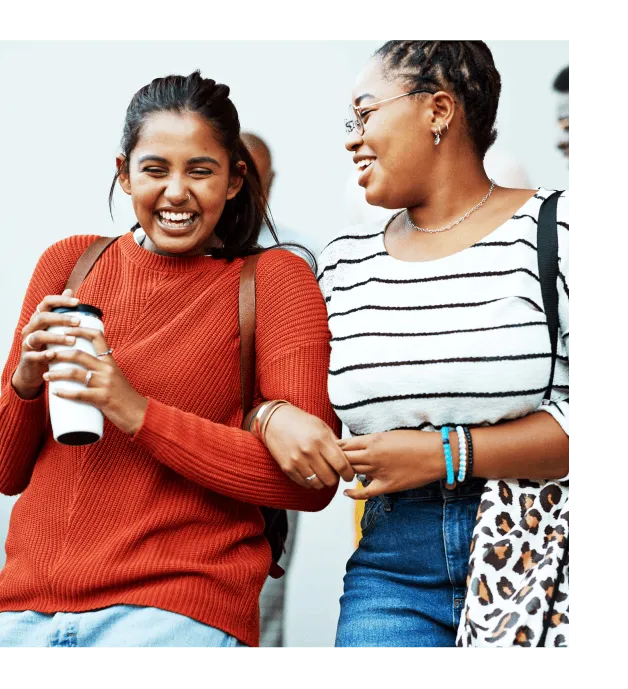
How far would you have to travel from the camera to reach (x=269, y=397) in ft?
6.55

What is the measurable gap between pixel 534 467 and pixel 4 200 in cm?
172

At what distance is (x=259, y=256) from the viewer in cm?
219

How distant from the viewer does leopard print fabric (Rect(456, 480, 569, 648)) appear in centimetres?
173

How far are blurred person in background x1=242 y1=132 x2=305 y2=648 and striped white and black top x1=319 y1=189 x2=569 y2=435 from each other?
0.55 meters

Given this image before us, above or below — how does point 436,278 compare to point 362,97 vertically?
below

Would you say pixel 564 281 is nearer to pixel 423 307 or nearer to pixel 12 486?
pixel 423 307

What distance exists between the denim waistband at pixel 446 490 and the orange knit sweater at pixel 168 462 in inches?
8.4

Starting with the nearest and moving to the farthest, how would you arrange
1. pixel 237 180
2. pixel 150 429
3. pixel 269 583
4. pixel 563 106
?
1. pixel 150 429
2. pixel 237 180
3. pixel 563 106
4. pixel 269 583

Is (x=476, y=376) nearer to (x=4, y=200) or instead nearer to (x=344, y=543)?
(x=344, y=543)

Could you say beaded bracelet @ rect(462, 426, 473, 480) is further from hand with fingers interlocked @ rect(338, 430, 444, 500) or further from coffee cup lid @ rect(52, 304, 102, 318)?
coffee cup lid @ rect(52, 304, 102, 318)

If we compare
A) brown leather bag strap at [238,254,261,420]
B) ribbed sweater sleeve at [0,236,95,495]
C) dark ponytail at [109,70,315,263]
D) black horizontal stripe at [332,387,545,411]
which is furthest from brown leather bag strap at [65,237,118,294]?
black horizontal stripe at [332,387,545,411]

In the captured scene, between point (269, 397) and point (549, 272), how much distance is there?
2.18 feet

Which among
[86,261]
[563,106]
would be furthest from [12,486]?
[563,106]

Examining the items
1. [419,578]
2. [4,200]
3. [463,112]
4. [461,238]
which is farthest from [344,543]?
[4,200]
